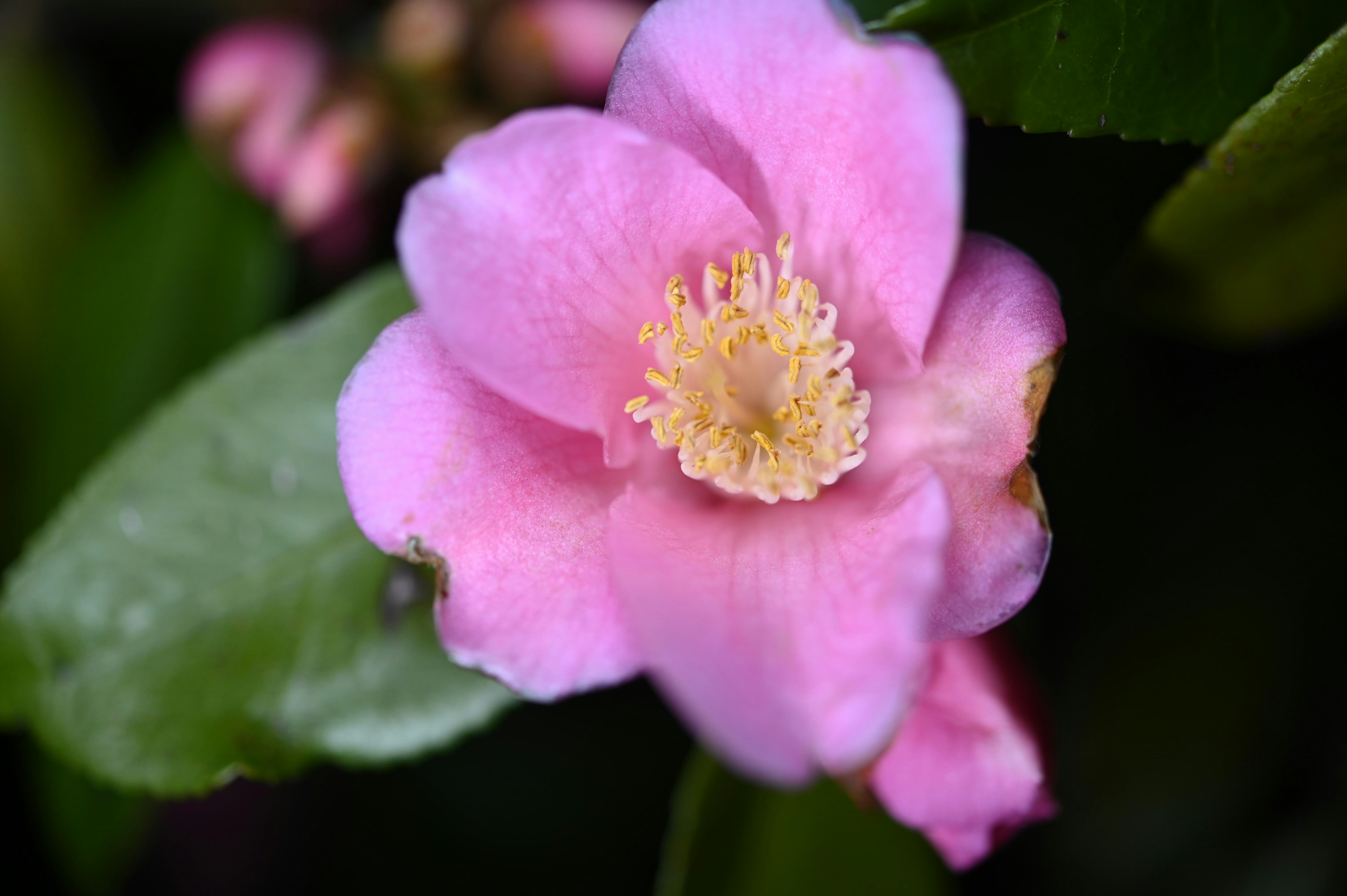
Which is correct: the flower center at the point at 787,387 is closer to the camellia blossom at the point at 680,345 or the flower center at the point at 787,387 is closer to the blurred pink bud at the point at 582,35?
the camellia blossom at the point at 680,345

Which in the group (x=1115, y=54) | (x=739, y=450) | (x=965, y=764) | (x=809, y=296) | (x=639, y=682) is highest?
(x=1115, y=54)

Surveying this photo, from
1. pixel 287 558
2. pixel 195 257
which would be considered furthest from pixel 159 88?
pixel 287 558

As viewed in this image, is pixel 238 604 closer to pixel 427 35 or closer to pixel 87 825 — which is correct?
pixel 87 825

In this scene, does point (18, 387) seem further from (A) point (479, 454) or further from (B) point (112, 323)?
(A) point (479, 454)

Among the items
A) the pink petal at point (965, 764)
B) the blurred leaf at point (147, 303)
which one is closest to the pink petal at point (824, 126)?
the pink petal at point (965, 764)


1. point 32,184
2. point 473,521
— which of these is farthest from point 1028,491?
point 32,184

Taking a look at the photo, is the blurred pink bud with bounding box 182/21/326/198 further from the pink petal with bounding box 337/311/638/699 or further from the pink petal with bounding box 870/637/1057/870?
the pink petal with bounding box 870/637/1057/870
